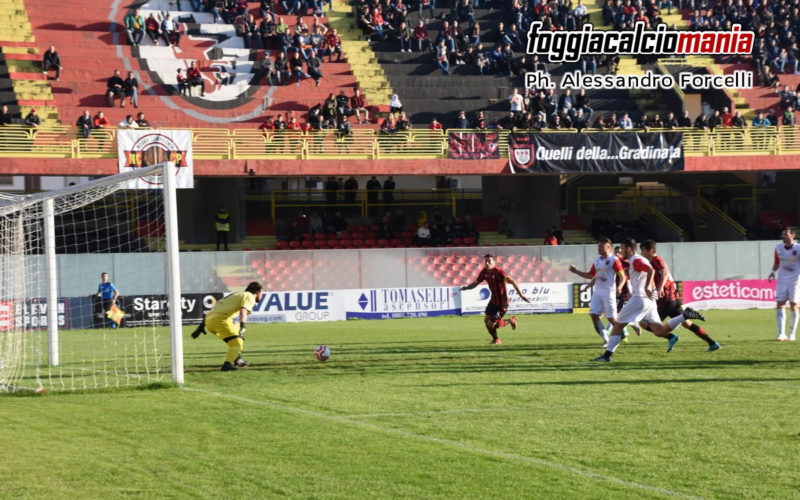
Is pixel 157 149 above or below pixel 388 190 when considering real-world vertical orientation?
above

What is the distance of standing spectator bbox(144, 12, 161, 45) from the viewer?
43.7 m

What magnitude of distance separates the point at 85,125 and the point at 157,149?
3506mm

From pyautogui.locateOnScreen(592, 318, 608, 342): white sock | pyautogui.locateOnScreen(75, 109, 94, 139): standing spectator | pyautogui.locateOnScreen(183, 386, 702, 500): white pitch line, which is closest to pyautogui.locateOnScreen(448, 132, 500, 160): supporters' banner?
pyautogui.locateOnScreen(75, 109, 94, 139): standing spectator

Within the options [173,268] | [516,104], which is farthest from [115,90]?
[173,268]

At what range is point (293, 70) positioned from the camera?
44.1 metres

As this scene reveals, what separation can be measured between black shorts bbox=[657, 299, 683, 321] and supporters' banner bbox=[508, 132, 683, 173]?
22.0 metres

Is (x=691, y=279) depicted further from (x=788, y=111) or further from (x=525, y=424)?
(x=525, y=424)

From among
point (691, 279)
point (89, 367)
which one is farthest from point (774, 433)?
point (691, 279)

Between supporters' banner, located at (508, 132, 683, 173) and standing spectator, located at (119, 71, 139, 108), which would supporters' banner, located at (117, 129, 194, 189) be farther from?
supporters' banner, located at (508, 132, 683, 173)

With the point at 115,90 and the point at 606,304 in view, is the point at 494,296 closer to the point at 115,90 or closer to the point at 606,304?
the point at 606,304

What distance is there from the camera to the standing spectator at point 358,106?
Answer: 4247 cm

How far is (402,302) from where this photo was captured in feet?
113

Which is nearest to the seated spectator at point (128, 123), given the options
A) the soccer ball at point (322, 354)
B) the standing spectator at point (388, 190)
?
the standing spectator at point (388, 190)

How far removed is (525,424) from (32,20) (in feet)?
128
